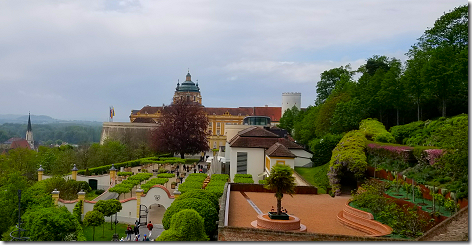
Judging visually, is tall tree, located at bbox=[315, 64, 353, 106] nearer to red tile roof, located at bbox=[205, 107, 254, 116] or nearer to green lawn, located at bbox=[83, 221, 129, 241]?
green lawn, located at bbox=[83, 221, 129, 241]

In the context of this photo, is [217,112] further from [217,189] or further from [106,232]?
[106,232]

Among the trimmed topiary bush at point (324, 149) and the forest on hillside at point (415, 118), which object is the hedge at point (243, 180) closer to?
the forest on hillside at point (415, 118)

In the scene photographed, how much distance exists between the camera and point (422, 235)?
12070mm

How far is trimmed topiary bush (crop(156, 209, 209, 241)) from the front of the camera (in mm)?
13211

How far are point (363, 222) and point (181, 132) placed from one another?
3300cm

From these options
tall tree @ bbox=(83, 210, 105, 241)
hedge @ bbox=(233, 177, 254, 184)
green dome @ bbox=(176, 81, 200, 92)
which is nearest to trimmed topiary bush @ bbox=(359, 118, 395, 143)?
hedge @ bbox=(233, 177, 254, 184)

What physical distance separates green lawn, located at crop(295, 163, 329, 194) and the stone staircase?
26.4ft

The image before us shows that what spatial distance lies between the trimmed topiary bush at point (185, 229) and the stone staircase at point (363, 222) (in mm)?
5571

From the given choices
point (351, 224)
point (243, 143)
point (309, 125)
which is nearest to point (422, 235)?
point (351, 224)

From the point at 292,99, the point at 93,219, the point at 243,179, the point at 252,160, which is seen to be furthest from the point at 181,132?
the point at 292,99

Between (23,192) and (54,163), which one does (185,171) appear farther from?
(23,192)

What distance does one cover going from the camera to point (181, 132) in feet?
153

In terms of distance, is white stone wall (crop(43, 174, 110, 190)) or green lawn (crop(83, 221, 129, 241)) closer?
green lawn (crop(83, 221, 129, 241))

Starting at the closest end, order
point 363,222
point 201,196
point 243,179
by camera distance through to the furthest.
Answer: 1. point 363,222
2. point 201,196
3. point 243,179
